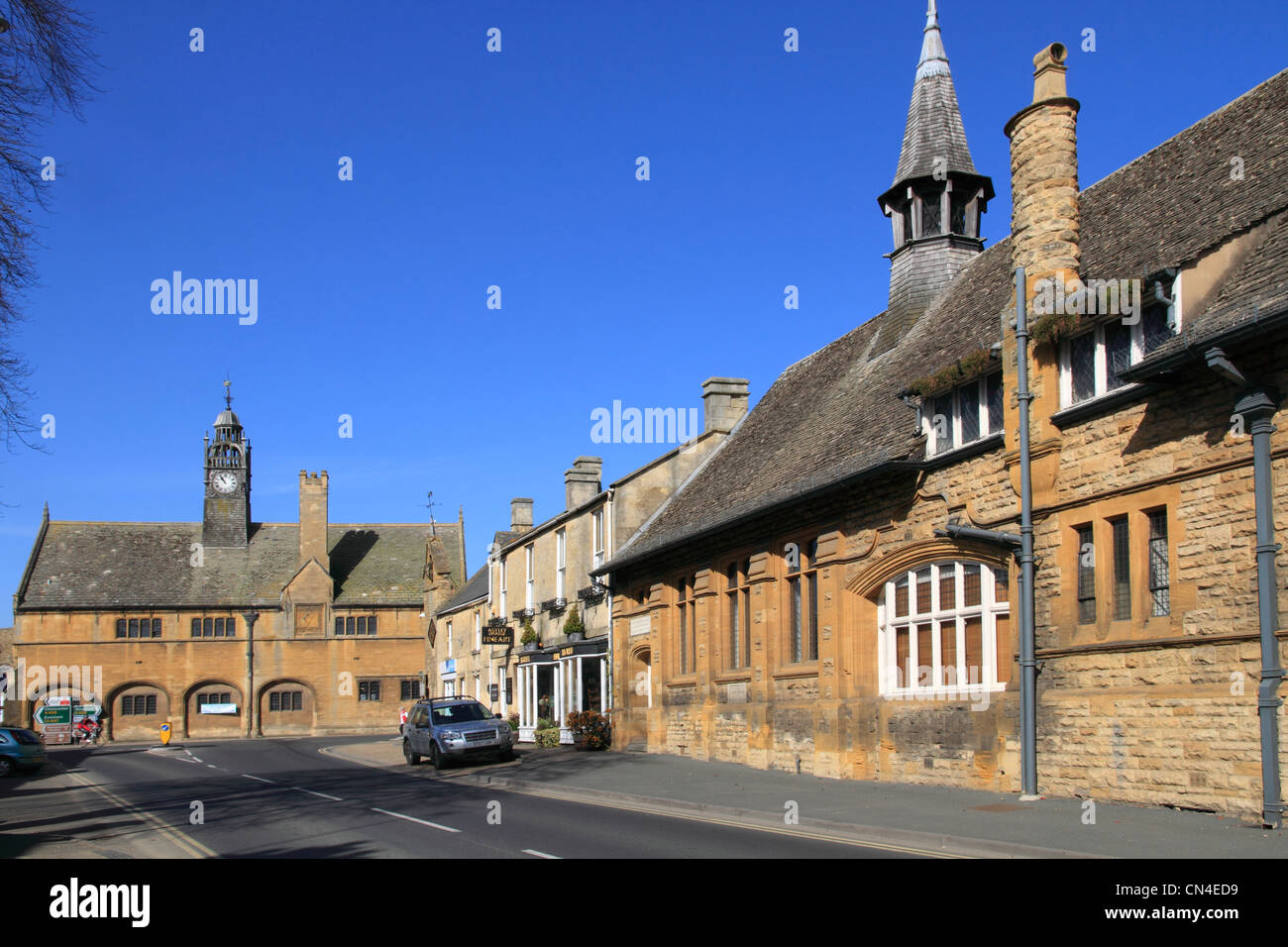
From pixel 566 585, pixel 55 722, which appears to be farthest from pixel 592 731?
pixel 55 722

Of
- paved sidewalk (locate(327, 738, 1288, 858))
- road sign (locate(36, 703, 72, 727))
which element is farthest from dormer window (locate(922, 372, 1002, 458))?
road sign (locate(36, 703, 72, 727))

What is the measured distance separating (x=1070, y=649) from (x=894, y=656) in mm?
4911

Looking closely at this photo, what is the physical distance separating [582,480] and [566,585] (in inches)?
143

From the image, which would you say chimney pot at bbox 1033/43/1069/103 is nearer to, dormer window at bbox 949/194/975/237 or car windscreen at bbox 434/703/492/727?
dormer window at bbox 949/194/975/237

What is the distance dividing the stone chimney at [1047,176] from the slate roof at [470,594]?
33.6 metres

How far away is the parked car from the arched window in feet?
77.3

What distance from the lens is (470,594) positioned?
52.2m

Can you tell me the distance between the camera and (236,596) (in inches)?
2616

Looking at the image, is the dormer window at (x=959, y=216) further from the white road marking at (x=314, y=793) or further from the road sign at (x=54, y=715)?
the road sign at (x=54, y=715)

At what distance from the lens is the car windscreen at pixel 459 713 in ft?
96.1

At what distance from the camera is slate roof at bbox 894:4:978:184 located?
25.9 metres
